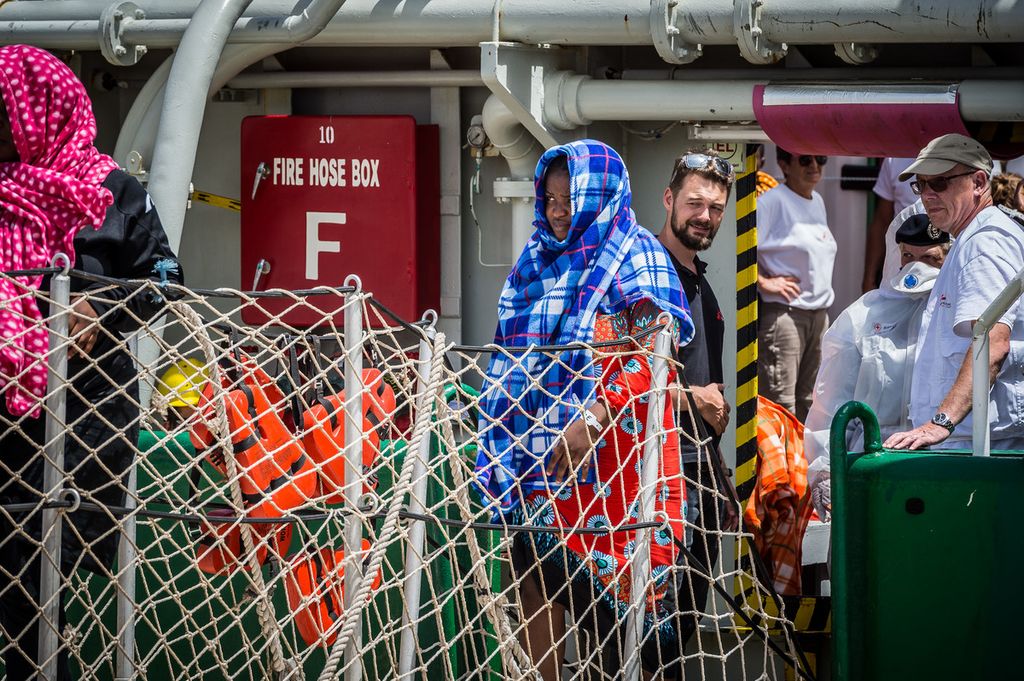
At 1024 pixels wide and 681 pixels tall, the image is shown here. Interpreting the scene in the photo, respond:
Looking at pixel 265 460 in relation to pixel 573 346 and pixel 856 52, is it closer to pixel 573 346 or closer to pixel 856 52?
pixel 573 346

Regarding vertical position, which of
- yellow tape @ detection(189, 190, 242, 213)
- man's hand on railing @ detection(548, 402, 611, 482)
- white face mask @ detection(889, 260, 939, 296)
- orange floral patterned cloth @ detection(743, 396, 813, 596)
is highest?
yellow tape @ detection(189, 190, 242, 213)

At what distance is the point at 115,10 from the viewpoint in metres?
6.01

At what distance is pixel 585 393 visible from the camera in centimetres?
467

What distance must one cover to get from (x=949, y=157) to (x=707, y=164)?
792 millimetres

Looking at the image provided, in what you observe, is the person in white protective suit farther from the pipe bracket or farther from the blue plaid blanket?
the pipe bracket

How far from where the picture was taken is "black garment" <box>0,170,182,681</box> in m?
4.00

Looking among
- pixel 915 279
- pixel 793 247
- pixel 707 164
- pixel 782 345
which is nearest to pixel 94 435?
pixel 707 164

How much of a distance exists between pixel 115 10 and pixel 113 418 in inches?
95.3

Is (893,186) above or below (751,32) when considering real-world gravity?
below

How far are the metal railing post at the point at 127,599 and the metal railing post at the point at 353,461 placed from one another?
60 cm

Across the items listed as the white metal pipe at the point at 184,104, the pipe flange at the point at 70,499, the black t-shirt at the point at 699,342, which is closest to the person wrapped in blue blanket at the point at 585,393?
the black t-shirt at the point at 699,342

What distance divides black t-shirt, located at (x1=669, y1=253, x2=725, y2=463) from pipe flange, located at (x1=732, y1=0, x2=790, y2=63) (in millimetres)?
747

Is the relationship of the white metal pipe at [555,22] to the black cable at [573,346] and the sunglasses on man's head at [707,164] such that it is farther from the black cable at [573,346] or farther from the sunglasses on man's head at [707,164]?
the black cable at [573,346]

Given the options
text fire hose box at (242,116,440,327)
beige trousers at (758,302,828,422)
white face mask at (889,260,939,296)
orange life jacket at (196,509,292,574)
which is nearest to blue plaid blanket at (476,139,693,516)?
orange life jacket at (196,509,292,574)
